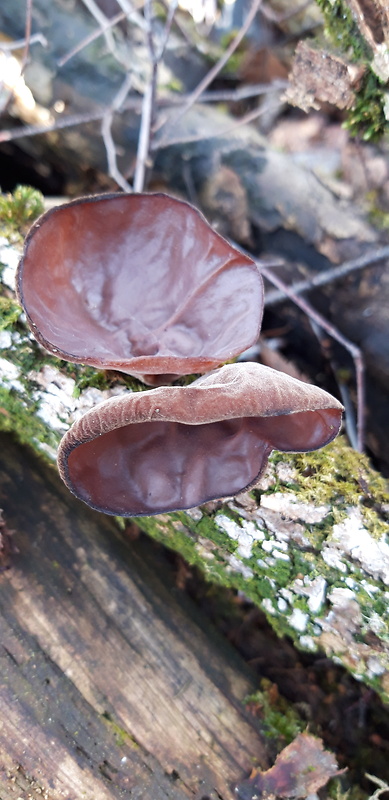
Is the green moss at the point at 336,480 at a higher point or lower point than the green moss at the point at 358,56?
lower

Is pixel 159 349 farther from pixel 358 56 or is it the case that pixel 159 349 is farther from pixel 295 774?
pixel 295 774

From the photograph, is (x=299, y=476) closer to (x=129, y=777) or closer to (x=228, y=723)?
(x=228, y=723)

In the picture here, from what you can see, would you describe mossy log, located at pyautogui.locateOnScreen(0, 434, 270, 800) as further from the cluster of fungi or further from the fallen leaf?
the cluster of fungi

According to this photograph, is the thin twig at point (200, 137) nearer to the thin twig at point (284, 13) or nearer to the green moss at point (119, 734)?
the thin twig at point (284, 13)

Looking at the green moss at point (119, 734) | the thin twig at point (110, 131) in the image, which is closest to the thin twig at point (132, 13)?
the thin twig at point (110, 131)

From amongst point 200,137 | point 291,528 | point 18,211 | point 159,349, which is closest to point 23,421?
point 159,349

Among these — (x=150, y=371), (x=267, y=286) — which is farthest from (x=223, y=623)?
(x=267, y=286)
